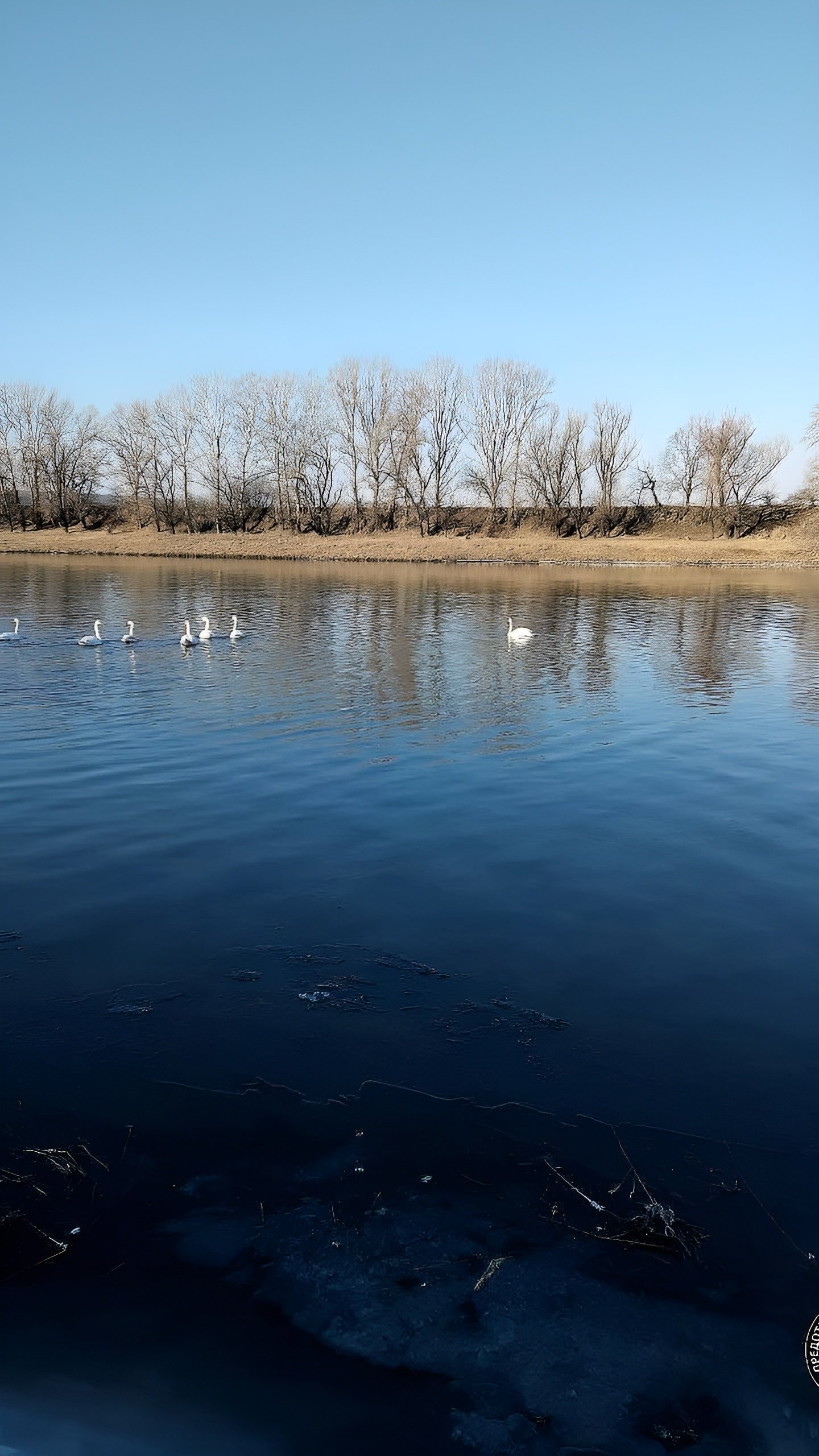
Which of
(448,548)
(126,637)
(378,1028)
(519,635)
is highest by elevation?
(448,548)

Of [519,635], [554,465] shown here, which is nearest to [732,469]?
[554,465]

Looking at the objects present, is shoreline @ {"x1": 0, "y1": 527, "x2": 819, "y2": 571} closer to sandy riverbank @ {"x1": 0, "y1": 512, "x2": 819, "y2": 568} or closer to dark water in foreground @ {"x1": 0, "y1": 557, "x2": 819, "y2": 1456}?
sandy riverbank @ {"x1": 0, "y1": 512, "x2": 819, "y2": 568}

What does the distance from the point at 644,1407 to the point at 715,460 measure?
85.7 m

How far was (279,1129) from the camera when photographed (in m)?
4.43

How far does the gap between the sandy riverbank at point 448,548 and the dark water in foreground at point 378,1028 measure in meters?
53.6

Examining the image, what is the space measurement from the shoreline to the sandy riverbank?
0.09 meters

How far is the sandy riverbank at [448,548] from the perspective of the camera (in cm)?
6419

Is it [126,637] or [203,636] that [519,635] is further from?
[126,637]

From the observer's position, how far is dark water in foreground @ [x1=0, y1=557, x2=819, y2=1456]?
3207 mm

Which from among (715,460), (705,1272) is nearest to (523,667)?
(705,1272)

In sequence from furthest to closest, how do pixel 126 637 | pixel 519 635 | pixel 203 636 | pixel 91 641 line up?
pixel 519 635
pixel 203 636
pixel 126 637
pixel 91 641

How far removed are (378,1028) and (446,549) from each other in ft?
213

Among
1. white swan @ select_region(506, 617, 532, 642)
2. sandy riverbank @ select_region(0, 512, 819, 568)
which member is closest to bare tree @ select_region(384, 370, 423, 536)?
sandy riverbank @ select_region(0, 512, 819, 568)

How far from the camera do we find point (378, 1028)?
5293 mm
